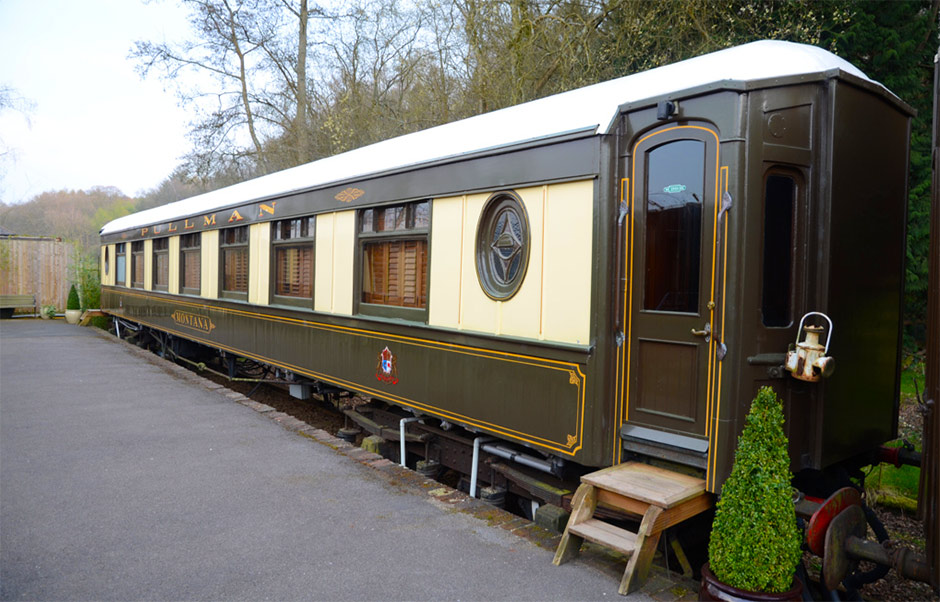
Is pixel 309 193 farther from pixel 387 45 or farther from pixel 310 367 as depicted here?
pixel 387 45

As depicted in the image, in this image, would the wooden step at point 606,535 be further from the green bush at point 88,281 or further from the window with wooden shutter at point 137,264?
the green bush at point 88,281

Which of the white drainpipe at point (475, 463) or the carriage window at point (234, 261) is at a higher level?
the carriage window at point (234, 261)

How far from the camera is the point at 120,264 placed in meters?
18.2

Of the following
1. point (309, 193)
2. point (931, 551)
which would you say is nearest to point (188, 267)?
point (309, 193)

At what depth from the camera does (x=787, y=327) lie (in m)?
3.75

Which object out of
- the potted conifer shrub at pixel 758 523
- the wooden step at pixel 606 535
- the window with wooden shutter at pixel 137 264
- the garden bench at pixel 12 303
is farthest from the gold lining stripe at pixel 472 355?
the garden bench at pixel 12 303

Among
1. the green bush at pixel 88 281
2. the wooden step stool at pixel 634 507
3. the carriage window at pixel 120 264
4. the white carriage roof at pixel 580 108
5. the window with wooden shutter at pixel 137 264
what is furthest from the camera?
the green bush at pixel 88 281

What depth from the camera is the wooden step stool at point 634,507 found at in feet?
11.2

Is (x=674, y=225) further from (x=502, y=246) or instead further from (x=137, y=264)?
(x=137, y=264)

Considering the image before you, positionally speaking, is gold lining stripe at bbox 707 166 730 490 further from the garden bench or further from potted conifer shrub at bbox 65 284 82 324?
the garden bench

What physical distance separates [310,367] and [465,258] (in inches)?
132


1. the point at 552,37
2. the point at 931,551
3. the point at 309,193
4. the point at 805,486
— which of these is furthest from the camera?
the point at 552,37

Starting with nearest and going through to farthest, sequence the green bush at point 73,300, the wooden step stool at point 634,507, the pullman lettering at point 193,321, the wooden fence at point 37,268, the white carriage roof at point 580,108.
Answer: the wooden step stool at point 634,507, the white carriage roof at point 580,108, the pullman lettering at point 193,321, the green bush at point 73,300, the wooden fence at point 37,268

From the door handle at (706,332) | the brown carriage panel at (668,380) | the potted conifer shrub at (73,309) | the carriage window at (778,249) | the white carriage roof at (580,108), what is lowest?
the potted conifer shrub at (73,309)
